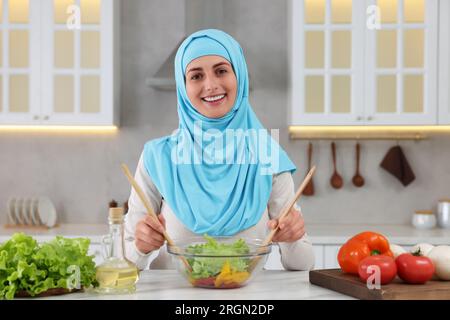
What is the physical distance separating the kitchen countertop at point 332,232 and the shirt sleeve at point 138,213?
1.45 meters

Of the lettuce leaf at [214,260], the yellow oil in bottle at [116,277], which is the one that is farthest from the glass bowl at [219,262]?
the yellow oil in bottle at [116,277]

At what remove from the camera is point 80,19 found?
377 cm

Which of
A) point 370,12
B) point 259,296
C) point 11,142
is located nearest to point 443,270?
point 259,296

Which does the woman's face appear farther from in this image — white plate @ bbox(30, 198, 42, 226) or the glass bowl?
white plate @ bbox(30, 198, 42, 226)

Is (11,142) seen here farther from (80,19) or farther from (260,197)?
(260,197)

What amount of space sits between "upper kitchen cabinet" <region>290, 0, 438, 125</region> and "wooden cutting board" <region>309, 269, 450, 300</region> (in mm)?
2230

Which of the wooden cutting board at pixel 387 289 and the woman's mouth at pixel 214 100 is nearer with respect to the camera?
the wooden cutting board at pixel 387 289

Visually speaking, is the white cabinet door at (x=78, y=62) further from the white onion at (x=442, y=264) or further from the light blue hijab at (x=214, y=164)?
the white onion at (x=442, y=264)

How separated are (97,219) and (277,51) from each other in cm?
161

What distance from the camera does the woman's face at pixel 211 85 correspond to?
2.03m

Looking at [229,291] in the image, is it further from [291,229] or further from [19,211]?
[19,211]
